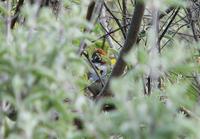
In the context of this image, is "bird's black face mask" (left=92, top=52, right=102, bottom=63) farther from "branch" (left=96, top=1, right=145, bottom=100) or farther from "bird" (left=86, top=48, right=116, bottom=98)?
"branch" (left=96, top=1, right=145, bottom=100)

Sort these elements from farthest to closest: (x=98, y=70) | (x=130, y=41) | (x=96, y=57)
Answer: (x=96, y=57)
(x=98, y=70)
(x=130, y=41)

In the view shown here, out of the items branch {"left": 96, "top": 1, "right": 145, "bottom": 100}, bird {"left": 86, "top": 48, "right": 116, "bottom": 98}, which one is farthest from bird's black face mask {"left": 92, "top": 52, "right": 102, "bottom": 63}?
branch {"left": 96, "top": 1, "right": 145, "bottom": 100}

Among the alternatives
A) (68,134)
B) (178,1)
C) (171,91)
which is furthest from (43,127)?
(178,1)

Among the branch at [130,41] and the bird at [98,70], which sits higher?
the branch at [130,41]

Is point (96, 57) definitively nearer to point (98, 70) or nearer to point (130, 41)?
point (98, 70)

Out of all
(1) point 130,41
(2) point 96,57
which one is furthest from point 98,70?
(1) point 130,41

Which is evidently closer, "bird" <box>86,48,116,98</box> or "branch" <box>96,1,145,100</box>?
"branch" <box>96,1,145,100</box>

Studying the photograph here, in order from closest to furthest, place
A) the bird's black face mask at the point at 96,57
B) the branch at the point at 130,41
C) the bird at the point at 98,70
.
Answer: the branch at the point at 130,41 → the bird at the point at 98,70 → the bird's black face mask at the point at 96,57

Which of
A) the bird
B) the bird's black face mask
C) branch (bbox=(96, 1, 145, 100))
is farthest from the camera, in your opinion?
the bird's black face mask

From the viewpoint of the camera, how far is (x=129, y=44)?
1.09 meters

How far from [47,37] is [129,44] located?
50 centimetres

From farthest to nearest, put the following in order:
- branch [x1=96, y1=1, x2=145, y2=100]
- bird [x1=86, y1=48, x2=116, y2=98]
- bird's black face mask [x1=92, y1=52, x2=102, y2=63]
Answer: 1. bird's black face mask [x1=92, y1=52, x2=102, y2=63]
2. bird [x1=86, y1=48, x2=116, y2=98]
3. branch [x1=96, y1=1, x2=145, y2=100]

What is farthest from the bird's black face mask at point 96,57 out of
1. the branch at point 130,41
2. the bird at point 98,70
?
the branch at point 130,41

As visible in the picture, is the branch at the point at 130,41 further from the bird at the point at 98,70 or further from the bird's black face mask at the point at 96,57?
the bird's black face mask at the point at 96,57
